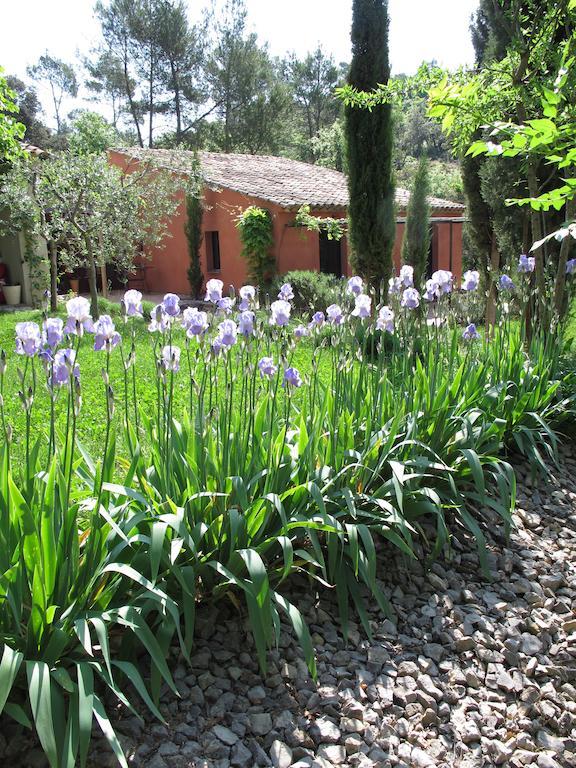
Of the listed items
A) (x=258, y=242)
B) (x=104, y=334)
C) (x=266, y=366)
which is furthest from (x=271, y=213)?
(x=104, y=334)

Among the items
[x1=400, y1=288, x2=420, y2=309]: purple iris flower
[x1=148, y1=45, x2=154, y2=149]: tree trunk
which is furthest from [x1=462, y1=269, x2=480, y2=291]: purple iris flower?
[x1=148, y1=45, x2=154, y2=149]: tree trunk

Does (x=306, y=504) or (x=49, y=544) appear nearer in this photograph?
(x=49, y=544)

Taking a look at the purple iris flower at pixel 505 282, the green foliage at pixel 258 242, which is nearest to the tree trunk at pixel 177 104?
the green foliage at pixel 258 242

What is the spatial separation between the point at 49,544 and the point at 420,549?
5.45 ft

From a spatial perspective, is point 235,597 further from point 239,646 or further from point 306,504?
point 306,504

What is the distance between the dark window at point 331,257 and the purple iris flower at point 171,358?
16708mm

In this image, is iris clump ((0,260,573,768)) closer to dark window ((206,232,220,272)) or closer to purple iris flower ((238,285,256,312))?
purple iris flower ((238,285,256,312))

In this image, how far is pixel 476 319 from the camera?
41.7 ft

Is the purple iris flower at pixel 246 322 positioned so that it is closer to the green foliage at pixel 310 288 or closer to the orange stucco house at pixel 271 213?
the green foliage at pixel 310 288

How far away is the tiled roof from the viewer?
15781 mm

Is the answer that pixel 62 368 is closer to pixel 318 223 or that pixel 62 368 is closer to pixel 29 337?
pixel 29 337

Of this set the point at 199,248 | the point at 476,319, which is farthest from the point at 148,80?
the point at 476,319

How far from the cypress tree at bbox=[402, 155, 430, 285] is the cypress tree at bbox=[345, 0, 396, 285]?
3013mm

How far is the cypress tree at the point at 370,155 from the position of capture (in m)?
11.4
